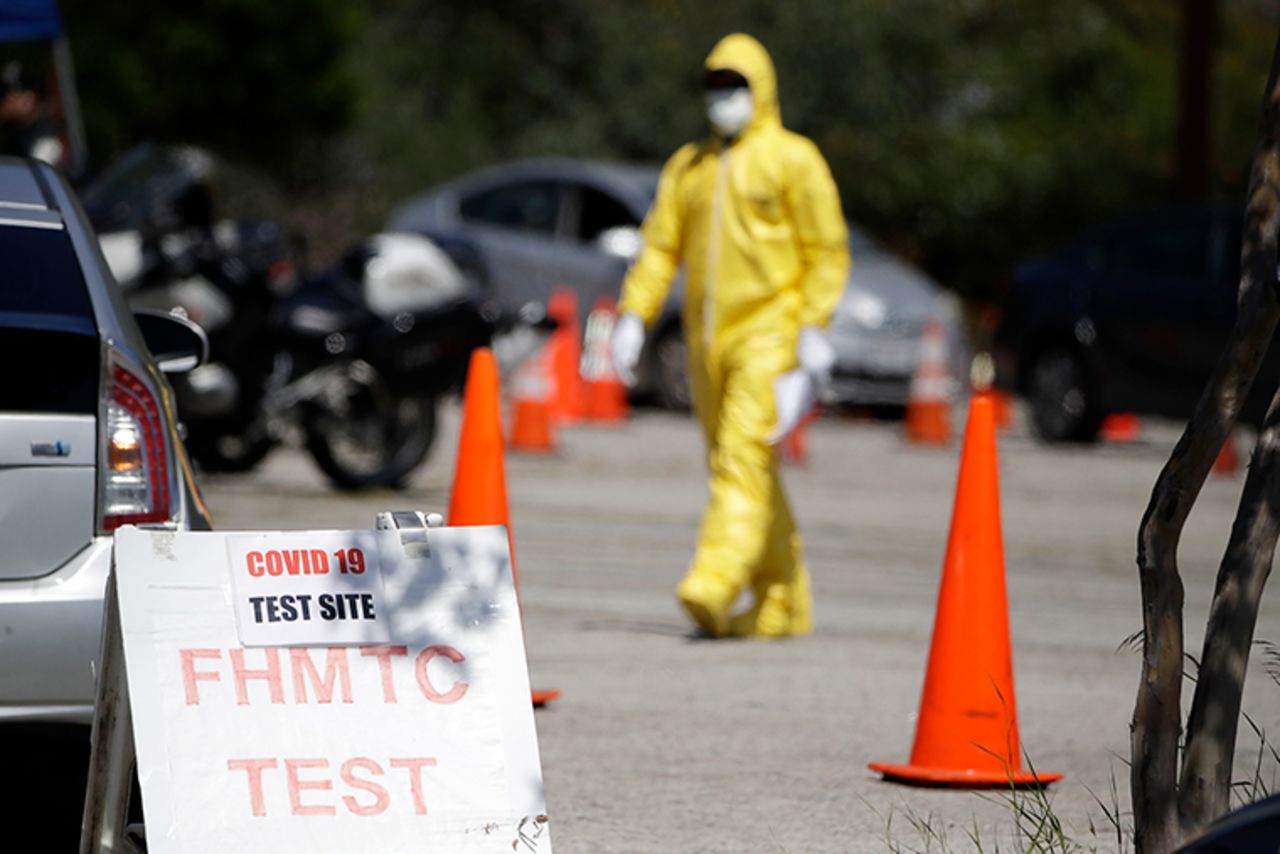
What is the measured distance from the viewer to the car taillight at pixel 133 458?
5.39 metres

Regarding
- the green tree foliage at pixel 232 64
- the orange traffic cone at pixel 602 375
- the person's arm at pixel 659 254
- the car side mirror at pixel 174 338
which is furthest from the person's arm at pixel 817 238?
the green tree foliage at pixel 232 64

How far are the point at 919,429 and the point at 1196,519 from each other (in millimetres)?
4262

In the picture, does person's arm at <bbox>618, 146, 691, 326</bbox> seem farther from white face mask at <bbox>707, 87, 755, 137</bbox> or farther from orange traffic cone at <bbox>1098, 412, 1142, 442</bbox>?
orange traffic cone at <bbox>1098, 412, 1142, 442</bbox>

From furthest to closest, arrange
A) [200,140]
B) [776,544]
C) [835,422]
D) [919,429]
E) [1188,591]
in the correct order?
1. [200,140]
2. [835,422]
3. [919,429]
4. [1188,591]
5. [776,544]

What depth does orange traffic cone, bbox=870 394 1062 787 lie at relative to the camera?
20.1 ft

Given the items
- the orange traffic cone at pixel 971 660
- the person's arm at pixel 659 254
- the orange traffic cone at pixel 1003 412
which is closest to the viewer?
the orange traffic cone at pixel 971 660

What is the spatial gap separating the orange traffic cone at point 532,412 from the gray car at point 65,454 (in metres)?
10.3

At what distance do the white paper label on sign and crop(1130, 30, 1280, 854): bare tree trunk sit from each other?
1.41 meters

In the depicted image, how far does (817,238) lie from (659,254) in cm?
66

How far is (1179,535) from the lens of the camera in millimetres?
4422

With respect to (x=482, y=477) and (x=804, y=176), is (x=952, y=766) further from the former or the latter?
(x=804, y=176)

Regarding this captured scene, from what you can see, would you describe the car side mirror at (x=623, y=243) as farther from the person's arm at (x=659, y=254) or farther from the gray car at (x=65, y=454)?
the gray car at (x=65, y=454)

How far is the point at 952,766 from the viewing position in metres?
6.15

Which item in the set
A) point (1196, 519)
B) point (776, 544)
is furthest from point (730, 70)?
point (1196, 519)
